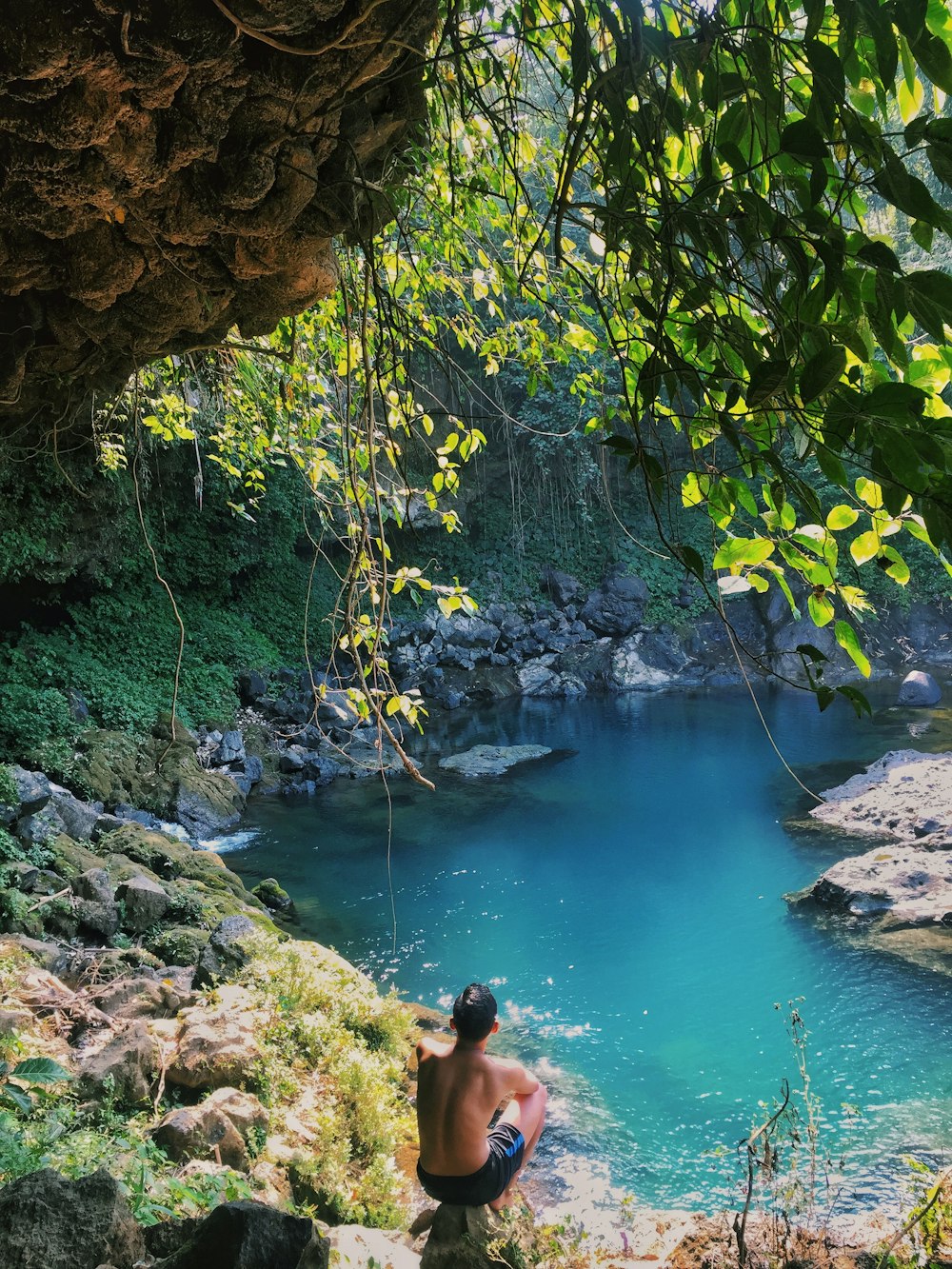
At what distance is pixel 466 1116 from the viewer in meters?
3.07

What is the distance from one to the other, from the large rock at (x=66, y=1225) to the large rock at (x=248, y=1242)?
0.39 ft

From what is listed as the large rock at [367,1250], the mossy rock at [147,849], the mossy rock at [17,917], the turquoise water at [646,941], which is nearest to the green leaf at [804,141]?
the large rock at [367,1250]

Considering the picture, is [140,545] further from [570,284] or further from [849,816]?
[570,284]

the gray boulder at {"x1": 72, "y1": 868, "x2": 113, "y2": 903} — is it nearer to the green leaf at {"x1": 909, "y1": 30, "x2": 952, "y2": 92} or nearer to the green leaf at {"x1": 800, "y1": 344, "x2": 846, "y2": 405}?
the green leaf at {"x1": 800, "y1": 344, "x2": 846, "y2": 405}

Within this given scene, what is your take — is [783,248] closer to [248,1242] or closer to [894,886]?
[248,1242]

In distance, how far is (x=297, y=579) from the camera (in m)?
14.6

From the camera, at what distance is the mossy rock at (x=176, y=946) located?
5.17 m

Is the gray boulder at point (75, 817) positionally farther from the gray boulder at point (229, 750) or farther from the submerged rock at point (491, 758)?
the submerged rock at point (491, 758)

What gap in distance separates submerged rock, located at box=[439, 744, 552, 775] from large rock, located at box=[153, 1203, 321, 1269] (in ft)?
30.1

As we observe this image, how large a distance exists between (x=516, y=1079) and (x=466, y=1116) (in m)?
0.29

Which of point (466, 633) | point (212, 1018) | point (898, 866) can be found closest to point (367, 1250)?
point (212, 1018)

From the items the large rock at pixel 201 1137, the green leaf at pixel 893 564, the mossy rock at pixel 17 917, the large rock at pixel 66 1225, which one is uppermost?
the green leaf at pixel 893 564

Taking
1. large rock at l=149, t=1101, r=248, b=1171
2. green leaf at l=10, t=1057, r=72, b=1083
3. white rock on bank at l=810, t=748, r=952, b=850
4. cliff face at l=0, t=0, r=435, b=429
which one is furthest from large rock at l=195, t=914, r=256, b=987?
white rock on bank at l=810, t=748, r=952, b=850

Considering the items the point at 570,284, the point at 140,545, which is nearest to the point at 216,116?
the point at 570,284
